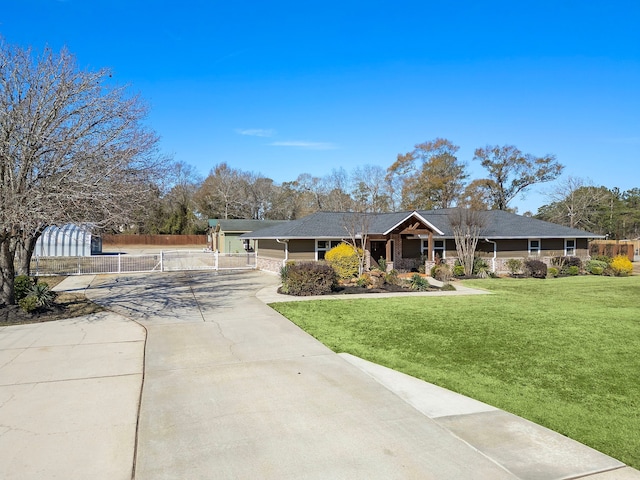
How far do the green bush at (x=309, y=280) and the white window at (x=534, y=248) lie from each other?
649 inches

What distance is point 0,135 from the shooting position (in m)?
10.1

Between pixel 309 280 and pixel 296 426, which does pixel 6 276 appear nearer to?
pixel 309 280

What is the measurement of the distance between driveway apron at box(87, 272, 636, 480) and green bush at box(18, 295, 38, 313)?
13.8ft

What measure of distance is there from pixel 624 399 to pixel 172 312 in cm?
1044

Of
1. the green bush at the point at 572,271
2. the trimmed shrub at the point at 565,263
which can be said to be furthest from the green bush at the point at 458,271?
the green bush at the point at 572,271

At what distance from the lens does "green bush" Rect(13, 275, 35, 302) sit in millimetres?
12055

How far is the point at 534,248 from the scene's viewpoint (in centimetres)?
2702

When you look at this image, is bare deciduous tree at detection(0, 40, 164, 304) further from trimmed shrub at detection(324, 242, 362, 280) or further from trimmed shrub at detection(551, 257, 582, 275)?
trimmed shrub at detection(551, 257, 582, 275)

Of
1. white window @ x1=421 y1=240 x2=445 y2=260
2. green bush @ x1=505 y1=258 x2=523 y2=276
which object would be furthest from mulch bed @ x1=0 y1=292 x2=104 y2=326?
green bush @ x1=505 y1=258 x2=523 y2=276

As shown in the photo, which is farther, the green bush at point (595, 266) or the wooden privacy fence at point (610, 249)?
the wooden privacy fence at point (610, 249)

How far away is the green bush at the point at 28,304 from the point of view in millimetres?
11078

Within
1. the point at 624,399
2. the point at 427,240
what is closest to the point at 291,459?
the point at 624,399

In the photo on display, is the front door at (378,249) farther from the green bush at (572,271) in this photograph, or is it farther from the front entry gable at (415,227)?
the green bush at (572,271)

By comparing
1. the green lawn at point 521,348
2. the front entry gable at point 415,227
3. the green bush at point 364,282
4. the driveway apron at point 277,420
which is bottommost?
the green lawn at point 521,348
